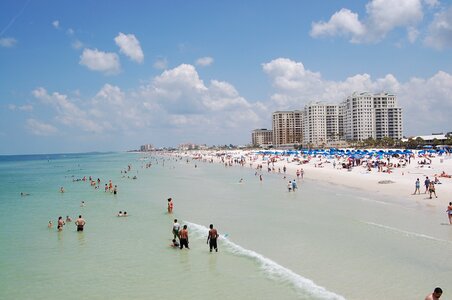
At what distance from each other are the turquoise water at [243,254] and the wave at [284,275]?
0.12ft

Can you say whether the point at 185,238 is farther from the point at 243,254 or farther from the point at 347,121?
the point at 347,121

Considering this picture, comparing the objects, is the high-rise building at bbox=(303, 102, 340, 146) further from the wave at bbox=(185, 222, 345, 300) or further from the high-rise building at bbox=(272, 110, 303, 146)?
the wave at bbox=(185, 222, 345, 300)

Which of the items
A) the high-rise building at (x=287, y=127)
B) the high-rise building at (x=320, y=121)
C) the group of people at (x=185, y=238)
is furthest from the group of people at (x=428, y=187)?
the high-rise building at (x=287, y=127)

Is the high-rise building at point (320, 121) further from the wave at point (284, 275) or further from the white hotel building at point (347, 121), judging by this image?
the wave at point (284, 275)

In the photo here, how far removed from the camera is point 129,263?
13.5 m

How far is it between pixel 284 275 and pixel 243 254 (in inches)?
109

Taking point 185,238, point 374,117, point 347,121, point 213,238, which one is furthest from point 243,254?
point 347,121

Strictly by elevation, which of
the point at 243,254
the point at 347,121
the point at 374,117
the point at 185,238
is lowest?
the point at 243,254

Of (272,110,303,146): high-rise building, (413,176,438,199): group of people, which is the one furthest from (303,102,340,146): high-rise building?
(413,176,438,199): group of people

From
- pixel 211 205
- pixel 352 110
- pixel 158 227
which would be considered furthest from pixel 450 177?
pixel 352 110

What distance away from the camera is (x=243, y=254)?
1399cm

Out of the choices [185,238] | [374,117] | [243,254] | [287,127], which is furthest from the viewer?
[287,127]

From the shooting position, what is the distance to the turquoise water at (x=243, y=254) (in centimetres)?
1067

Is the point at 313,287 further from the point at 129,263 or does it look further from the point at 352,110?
the point at 352,110
